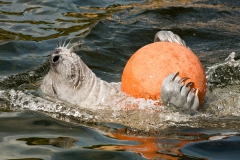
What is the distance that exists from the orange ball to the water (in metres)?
0.34

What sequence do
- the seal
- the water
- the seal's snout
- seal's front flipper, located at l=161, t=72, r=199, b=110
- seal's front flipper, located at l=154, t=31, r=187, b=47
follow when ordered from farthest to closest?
seal's front flipper, located at l=154, t=31, r=187, b=47
the seal's snout
the seal
seal's front flipper, located at l=161, t=72, r=199, b=110
the water

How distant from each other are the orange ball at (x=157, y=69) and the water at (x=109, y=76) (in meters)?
0.34

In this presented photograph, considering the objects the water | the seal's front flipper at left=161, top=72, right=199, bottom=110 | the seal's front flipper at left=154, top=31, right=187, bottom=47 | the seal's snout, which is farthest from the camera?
the seal's front flipper at left=154, top=31, right=187, bottom=47

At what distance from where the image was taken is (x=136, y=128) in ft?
18.9

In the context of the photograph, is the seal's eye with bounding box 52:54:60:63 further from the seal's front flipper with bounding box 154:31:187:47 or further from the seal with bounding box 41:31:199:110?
the seal's front flipper with bounding box 154:31:187:47

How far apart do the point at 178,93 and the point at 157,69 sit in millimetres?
359

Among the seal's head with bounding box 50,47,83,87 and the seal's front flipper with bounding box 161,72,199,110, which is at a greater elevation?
the seal's head with bounding box 50,47,83,87

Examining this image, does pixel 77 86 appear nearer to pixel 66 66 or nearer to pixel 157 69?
pixel 66 66

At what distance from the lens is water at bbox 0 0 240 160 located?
512cm

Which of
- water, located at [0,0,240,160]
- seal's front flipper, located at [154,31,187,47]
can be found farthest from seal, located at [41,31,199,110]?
seal's front flipper, located at [154,31,187,47]

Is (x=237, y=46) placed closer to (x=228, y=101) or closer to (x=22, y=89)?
(x=228, y=101)

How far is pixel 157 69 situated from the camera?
575 centimetres

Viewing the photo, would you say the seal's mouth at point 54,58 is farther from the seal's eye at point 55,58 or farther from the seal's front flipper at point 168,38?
the seal's front flipper at point 168,38

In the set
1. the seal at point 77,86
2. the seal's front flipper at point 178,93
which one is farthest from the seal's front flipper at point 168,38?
the seal's front flipper at point 178,93
